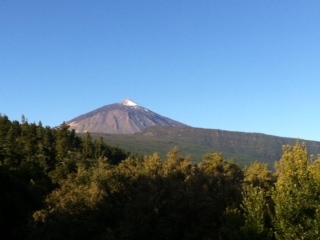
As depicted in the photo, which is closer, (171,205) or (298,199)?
(298,199)

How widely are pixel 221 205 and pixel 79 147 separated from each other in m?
137

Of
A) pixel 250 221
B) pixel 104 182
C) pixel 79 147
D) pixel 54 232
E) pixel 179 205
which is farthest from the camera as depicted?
pixel 79 147

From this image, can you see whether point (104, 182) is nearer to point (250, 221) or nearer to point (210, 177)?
point (210, 177)

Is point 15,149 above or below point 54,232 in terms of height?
above

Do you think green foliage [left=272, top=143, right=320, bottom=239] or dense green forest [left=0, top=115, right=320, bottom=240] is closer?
green foliage [left=272, top=143, right=320, bottom=239]

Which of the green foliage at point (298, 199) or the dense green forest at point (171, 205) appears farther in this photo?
the dense green forest at point (171, 205)

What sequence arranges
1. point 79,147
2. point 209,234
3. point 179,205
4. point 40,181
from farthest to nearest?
point 79,147, point 40,181, point 179,205, point 209,234

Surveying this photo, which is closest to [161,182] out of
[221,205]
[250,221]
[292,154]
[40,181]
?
[221,205]

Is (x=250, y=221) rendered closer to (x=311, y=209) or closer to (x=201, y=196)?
(x=311, y=209)

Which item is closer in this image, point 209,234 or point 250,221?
point 250,221

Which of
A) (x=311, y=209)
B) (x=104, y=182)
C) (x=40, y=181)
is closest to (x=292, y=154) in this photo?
(x=311, y=209)

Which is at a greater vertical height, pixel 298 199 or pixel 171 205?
pixel 298 199

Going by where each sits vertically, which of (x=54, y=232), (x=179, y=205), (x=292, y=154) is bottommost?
(x=54, y=232)

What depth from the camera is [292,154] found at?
119ft
